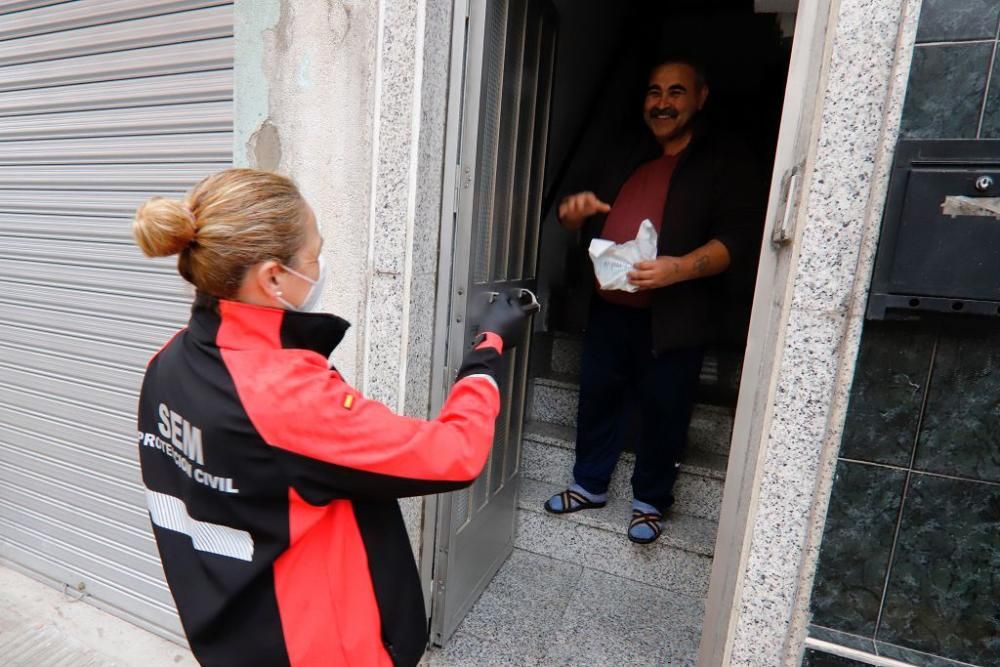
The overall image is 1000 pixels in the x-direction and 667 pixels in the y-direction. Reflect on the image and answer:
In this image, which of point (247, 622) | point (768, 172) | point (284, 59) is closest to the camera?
point (247, 622)

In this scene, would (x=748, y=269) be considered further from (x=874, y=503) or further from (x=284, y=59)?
(x=284, y=59)

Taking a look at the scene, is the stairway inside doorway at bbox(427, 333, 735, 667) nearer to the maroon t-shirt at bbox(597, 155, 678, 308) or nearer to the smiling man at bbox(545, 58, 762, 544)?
the smiling man at bbox(545, 58, 762, 544)

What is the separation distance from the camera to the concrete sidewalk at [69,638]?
8.80 ft

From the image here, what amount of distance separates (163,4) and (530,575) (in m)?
3.13

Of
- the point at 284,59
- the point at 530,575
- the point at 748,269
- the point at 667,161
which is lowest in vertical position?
the point at 530,575

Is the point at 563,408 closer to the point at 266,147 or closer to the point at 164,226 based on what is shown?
the point at 266,147

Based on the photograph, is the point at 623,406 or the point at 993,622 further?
the point at 623,406

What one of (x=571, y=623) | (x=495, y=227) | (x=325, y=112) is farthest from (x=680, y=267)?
(x=571, y=623)

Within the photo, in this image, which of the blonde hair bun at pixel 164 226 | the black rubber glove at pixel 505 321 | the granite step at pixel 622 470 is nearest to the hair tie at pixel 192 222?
the blonde hair bun at pixel 164 226

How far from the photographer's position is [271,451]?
1.04m

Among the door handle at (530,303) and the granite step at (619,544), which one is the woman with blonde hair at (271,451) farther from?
the granite step at (619,544)

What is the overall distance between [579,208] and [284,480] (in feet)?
6.52

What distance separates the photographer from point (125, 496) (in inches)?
112

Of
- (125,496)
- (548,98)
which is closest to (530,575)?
(125,496)
